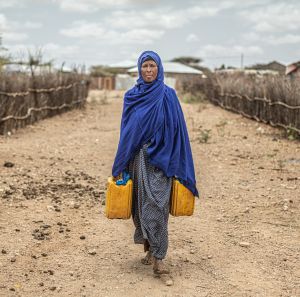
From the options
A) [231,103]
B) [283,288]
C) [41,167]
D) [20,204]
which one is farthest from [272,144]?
[231,103]

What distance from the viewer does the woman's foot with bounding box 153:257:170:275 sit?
3512 millimetres

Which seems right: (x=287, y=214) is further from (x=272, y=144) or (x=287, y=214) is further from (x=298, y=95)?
(x=298, y=95)

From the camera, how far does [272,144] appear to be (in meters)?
9.88

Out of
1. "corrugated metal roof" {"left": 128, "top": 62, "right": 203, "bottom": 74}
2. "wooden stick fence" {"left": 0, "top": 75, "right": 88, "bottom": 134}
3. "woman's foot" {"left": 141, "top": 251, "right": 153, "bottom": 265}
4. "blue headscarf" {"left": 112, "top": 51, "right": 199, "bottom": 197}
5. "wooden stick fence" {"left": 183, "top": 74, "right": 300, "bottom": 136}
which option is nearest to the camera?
"blue headscarf" {"left": 112, "top": 51, "right": 199, "bottom": 197}

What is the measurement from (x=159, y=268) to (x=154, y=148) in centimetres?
80

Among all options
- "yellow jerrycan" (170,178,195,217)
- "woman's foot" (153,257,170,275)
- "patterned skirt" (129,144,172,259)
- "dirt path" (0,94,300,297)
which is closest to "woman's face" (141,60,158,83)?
"patterned skirt" (129,144,172,259)

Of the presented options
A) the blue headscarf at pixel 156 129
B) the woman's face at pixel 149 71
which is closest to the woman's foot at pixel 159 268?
the blue headscarf at pixel 156 129

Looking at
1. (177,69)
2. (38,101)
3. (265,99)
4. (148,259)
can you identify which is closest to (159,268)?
(148,259)

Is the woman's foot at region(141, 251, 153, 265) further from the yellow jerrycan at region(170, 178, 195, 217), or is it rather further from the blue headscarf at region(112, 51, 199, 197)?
the blue headscarf at region(112, 51, 199, 197)

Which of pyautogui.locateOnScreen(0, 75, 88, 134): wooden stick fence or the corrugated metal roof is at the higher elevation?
the corrugated metal roof

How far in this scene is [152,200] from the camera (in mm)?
3428

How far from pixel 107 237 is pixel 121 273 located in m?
0.81

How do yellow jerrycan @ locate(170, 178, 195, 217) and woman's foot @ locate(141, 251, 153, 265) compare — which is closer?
yellow jerrycan @ locate(170, 178, 195, 217)

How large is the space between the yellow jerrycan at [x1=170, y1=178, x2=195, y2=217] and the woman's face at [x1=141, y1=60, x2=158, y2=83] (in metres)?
0.68
